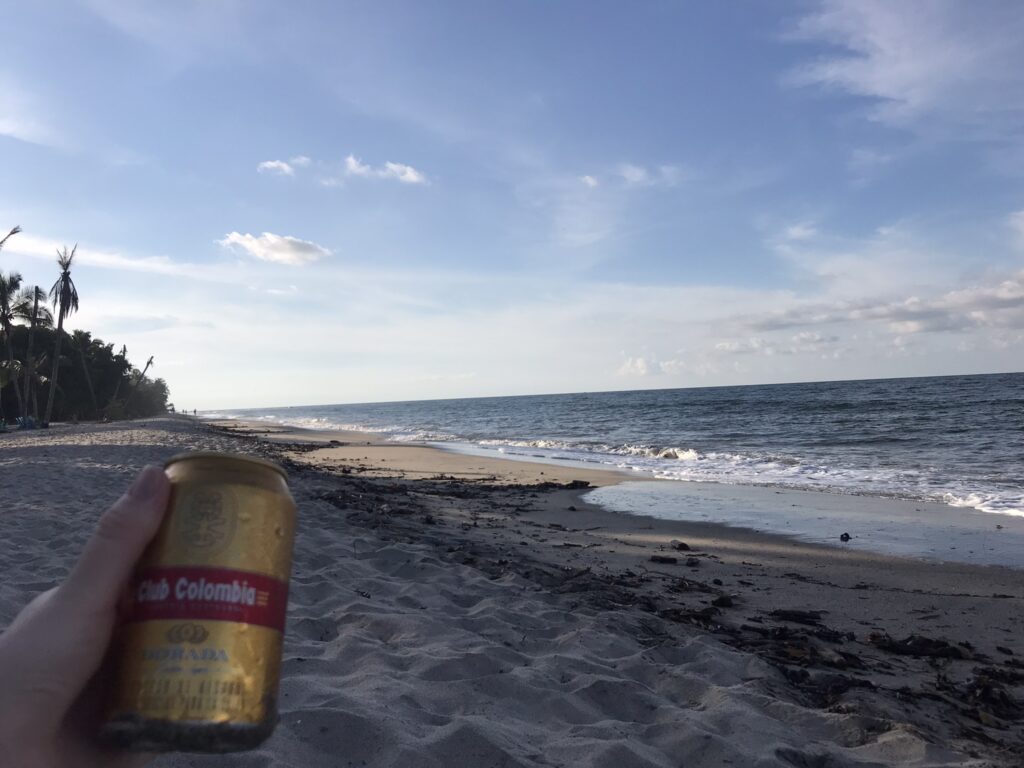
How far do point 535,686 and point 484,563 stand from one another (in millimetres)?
2677

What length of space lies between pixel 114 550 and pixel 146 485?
116 millimetres

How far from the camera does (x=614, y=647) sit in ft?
12.3

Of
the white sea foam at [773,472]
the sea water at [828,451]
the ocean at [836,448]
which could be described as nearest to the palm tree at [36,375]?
the ocean at [836,448]

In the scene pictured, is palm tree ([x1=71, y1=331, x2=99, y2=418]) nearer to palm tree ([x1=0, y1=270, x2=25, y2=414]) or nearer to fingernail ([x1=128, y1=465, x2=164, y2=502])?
palm tree ([x1=0, y1=270, x2=25, y2=414])

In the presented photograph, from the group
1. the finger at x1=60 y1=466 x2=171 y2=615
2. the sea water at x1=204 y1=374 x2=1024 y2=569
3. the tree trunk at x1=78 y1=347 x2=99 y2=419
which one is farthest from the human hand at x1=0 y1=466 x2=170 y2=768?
the tree trunk at x1=78 y1=347 x2=99 y2=419

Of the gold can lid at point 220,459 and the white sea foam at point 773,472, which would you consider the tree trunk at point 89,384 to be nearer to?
the white sea foam at point 773,472

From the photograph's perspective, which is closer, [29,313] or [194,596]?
[194,596]

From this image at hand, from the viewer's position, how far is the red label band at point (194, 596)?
44.8 inches

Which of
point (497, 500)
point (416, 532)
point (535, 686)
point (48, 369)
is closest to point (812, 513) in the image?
point (497, 500)

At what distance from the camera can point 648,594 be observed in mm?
5137

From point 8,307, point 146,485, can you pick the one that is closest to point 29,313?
point 8,307

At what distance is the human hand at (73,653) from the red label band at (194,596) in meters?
0.05

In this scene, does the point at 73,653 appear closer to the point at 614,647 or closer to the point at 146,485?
the point at 146,485

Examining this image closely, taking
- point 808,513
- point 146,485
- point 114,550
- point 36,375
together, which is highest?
point 36,375
